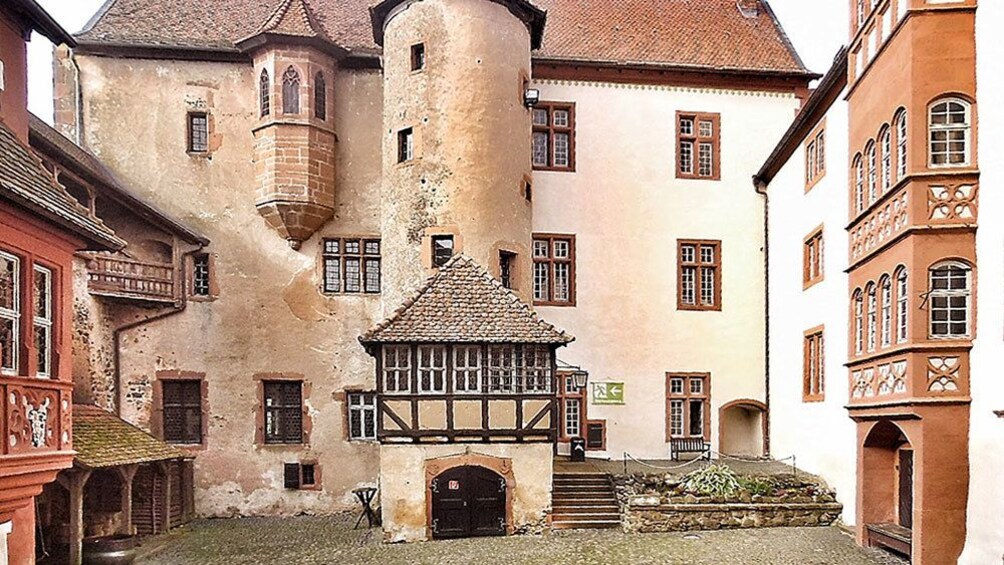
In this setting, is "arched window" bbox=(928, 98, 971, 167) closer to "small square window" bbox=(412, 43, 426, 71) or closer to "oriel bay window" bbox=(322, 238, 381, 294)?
"small square window" bbox=(412, 43, 426, 71)

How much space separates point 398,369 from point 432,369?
0.61 m

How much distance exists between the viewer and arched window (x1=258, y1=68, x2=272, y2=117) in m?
18.5

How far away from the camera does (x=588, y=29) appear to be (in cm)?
2128

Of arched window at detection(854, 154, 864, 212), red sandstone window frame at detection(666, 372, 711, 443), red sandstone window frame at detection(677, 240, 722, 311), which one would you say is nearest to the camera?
arched window at detection(854, 154, 864, 212)

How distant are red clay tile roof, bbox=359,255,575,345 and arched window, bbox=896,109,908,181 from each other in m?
5.88

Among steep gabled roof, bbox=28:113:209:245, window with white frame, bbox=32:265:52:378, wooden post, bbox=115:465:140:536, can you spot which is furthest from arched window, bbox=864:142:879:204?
wooden post, bbox=115:465:140:536

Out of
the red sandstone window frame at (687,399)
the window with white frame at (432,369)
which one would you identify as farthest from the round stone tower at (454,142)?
the red sandstone window frame at (687,399)

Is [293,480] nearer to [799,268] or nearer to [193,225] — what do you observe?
[193,225]

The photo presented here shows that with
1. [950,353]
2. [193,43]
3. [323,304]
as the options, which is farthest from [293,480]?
[950,353]

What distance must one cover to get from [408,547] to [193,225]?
9407mm

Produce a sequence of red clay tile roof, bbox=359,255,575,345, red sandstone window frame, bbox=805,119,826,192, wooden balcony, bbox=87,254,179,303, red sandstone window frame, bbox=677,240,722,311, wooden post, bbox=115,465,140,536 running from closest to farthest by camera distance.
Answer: red clay tile roof, bbox=359,255,575,345, wooden post, bbox=115,465,140,536, red sandstone window frame, bbox=805,119,826,192, wooden balcony, bbox=87,254,179,303, red sandstone window frame, bbox=677,240,722,311

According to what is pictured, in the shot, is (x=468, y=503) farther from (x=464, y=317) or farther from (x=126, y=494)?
(x=126, y=494)

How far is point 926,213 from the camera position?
412 inches

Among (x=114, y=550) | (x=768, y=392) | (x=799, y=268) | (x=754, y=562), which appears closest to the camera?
(x=754, y=562)
